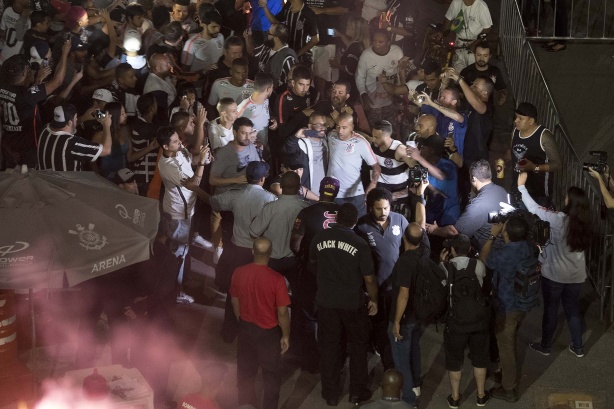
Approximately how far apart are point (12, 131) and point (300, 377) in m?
5.19

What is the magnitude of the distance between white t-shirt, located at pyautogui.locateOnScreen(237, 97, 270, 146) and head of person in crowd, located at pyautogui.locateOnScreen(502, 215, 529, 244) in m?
4.23

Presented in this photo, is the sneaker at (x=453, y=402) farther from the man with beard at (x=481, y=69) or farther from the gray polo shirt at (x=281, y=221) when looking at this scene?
the man with beard at (x=481, y=69)

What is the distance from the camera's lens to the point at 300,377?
9992mm

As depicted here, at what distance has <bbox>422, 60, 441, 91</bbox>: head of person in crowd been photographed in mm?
13156

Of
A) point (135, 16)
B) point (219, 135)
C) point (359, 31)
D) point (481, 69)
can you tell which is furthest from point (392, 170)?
point (135, 16)

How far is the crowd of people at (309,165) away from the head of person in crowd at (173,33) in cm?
4

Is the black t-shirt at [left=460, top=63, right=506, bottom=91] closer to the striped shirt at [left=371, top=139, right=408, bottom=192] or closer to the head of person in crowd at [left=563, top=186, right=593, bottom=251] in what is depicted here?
the striped shirt at [left=371, top=139, right=408, bottom=192]

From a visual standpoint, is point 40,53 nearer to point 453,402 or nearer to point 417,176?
point 417,176

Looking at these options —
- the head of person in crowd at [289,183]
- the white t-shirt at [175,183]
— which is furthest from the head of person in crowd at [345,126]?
the white t-shirt at [175,183]

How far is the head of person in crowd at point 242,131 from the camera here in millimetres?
11156

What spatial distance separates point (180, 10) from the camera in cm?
1568

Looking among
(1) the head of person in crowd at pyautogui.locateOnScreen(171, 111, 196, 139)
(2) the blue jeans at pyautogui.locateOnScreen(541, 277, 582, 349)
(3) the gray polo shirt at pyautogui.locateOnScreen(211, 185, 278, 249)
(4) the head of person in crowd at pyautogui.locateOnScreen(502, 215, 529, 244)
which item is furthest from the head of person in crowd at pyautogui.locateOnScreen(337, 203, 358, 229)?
(1) the head of person in crowd at pyautogui.locateOnScreen(171, 111, 196, 139)

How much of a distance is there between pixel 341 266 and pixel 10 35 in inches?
339

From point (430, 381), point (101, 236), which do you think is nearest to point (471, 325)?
point (430, 381)
